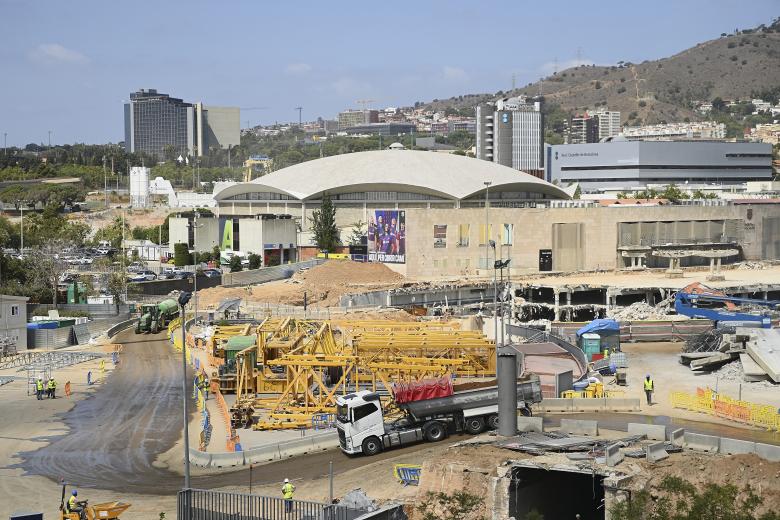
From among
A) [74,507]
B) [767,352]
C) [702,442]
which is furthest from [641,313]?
[74,507]

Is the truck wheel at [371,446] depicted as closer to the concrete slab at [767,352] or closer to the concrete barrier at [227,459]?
the concrete barrier at [227,459]

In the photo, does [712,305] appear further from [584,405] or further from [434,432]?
[434,432]

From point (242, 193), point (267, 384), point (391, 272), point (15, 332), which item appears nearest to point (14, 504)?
point (267, 384)

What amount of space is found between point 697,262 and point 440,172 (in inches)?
970

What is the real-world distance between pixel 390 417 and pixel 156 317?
28.6m

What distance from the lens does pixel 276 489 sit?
25.6 m

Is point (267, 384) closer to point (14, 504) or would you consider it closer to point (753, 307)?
point (14, 504)

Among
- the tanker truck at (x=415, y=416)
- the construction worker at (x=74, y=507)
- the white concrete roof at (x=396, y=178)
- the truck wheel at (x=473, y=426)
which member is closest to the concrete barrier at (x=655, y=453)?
the tanker truck at (x=415, y=416)

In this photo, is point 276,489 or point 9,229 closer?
point 276,489

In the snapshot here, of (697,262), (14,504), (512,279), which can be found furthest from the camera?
(697,262)

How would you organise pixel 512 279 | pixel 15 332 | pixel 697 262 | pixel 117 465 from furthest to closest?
pixel 697 262 → pixel 512 279 → pixel 15 332 → pixel 117 465

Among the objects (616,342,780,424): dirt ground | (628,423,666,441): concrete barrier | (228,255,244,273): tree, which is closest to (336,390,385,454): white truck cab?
(628,423,666,441): concrete barrier

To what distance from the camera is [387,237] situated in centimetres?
8144

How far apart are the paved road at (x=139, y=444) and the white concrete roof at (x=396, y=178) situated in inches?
2191
